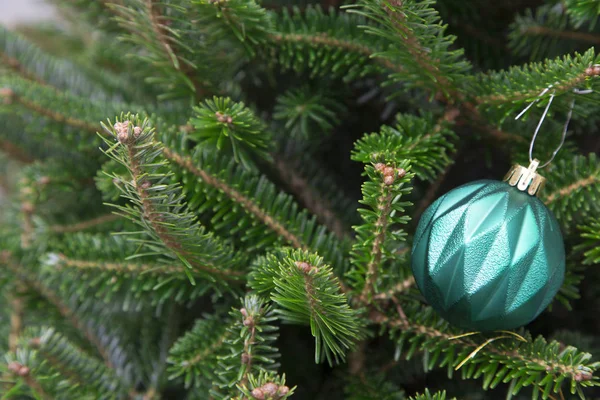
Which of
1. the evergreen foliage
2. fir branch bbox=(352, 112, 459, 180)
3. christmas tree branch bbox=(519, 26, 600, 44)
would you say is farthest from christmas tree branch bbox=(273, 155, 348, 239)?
christmas tree branch bbox=(519, 26, 600, 44)

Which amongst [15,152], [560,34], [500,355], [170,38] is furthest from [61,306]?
[560,34]

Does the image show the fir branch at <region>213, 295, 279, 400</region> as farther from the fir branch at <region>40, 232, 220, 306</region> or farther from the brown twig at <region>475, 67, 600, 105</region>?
the brown twig at <region>475, 67, 600, 105</region>

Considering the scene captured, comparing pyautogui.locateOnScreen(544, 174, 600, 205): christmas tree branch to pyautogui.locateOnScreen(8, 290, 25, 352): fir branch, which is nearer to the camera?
pyautogui.locateOnScreen(544, 174, 600, 205): christmas tree branch

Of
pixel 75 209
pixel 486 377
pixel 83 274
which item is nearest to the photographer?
pixel 486 377

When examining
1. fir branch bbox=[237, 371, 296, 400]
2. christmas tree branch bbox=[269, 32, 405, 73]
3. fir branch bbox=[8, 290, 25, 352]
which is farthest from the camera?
Answer: fir branch bbox=[8, 290, 25, 352]

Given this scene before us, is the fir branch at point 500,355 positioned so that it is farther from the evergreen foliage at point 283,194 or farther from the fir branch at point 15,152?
the fir branch at point 15,152

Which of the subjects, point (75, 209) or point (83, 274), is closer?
point (83, 274)

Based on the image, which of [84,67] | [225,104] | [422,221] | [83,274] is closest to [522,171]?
[422,221]

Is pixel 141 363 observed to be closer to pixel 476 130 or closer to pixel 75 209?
pixel 75 209
